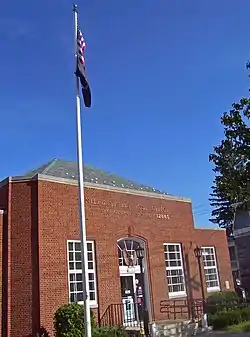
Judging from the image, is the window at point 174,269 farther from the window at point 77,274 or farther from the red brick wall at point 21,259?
the red brick wall at point 21,259

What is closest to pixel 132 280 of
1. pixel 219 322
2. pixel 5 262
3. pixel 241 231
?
pixel 219 322

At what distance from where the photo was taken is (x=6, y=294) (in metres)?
17.5

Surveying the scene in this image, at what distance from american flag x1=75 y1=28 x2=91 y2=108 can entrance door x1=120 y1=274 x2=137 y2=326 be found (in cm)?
1021

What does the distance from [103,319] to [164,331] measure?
2.61m

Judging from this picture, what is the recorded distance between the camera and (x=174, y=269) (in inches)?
936

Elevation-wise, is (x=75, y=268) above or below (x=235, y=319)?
above

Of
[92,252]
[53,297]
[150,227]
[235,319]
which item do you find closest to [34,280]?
[53,297]

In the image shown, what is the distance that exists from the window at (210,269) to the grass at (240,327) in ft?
18.9

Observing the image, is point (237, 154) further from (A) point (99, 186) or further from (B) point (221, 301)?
(B) point (221, 301)

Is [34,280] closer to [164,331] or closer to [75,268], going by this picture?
[75,268]

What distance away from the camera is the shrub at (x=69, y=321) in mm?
15938

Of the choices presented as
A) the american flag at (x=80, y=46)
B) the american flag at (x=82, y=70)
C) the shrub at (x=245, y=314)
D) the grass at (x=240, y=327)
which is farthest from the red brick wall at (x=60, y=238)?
the american flag at (x=80, y=46)

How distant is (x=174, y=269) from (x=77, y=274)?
A: 6.66 m

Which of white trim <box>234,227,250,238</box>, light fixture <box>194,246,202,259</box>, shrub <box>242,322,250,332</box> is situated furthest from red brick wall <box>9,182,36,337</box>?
white trim <box>234,227,250,238</box>
